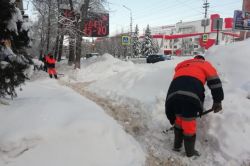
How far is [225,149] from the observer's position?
4.79 meters

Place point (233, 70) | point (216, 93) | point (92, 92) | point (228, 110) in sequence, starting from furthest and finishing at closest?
point (92, 92) < point (233, 70) < point (228, 110) < point (216, 93)

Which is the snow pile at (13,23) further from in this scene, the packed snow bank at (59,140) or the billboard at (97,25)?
the billboard at (97,25)

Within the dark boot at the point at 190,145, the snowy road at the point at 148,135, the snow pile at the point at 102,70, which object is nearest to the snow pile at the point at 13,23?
the snowy road at the point at 148,135

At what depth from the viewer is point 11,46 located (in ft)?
17.6

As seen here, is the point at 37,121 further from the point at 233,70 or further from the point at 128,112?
the point at 233,70

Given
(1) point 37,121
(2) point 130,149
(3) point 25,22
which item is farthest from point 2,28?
(2) point 130,149

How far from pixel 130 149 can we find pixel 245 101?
2478mm

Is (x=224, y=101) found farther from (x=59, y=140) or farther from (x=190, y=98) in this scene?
(x=59, y=140)

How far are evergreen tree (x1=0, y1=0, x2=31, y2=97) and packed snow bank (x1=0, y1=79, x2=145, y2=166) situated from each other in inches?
21.5

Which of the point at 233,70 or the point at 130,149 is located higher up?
the point at 233,70

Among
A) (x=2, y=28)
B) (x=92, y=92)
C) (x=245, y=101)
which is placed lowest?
(x=92, y=92)

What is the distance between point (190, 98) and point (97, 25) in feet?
76.9

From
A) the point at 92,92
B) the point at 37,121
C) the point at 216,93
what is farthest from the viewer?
the point at 92,92

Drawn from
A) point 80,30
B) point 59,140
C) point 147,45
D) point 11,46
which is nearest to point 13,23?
point 11,46
